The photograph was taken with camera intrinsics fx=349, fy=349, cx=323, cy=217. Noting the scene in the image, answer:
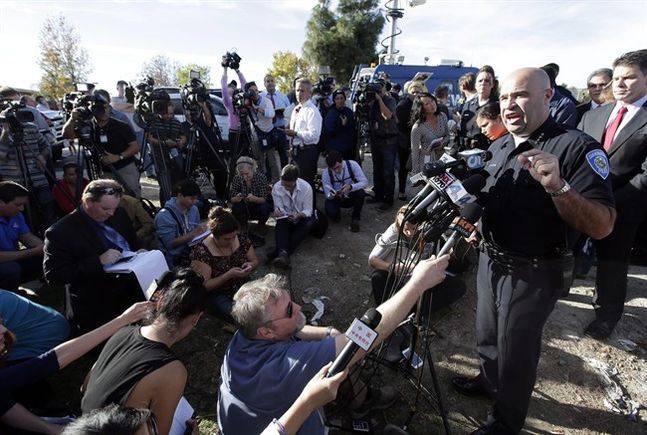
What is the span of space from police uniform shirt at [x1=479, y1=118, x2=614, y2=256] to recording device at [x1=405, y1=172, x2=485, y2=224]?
456 mm

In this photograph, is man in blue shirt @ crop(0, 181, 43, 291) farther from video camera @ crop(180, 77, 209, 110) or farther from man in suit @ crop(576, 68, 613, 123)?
man in suit @ crop(576, 68, 613, 123)

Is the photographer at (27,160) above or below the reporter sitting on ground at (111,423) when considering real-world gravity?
above

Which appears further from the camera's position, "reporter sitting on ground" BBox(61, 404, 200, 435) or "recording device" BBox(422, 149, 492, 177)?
"recording device" BBox(422, 149, 492, 177)

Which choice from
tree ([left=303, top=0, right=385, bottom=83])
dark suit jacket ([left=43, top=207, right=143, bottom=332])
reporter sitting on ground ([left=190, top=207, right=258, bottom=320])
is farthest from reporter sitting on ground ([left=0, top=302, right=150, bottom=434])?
tree ([left=303, top=0, right=385, bottom=83])

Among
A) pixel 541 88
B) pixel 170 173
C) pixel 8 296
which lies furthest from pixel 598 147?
pixel 170 173

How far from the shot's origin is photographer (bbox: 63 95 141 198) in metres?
4.19

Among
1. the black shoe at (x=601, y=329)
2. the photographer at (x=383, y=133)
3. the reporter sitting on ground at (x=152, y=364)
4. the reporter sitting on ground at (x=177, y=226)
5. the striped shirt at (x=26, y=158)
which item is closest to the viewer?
the reporter sitting on ground at (x=152, y=364)

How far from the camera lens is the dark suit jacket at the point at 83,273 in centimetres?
260

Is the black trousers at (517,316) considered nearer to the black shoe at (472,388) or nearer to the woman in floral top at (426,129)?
the black shoe at (472,388)

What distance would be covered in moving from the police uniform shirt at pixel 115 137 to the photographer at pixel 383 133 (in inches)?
133

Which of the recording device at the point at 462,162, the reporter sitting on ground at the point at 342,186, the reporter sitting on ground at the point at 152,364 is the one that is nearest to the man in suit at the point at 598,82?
the reporter sitting on ground at the point at 342,186

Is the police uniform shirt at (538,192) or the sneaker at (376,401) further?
the sneaker at (376,401)

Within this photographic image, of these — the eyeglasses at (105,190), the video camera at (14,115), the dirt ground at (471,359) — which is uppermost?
the video camera at (14,115)

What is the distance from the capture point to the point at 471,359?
279 centimetres
